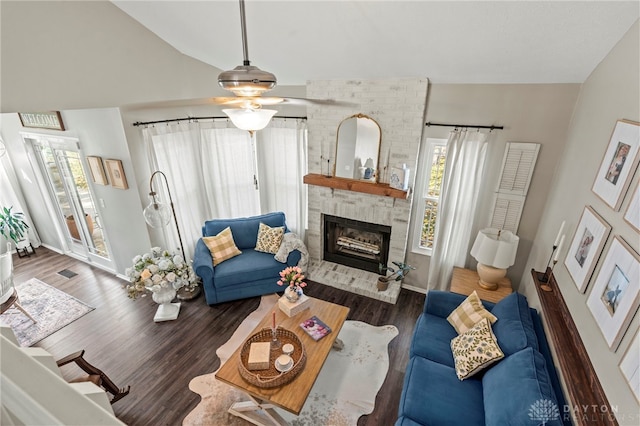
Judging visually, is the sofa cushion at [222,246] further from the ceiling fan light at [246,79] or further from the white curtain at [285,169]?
the ceiling fan light at [246,79]

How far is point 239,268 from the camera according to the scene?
4098 mm

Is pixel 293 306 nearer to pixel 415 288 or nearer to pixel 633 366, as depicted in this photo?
pixel 415 288

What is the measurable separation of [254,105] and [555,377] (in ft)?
9.27

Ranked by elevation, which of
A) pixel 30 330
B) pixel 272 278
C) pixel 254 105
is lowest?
pixel 30 330

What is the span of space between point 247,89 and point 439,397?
2.59 m

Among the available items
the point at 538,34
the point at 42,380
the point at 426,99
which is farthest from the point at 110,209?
the point at 538,34

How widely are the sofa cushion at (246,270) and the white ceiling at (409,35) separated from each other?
254 centimetres

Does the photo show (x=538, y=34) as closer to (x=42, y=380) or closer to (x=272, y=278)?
(x=42, y=380)

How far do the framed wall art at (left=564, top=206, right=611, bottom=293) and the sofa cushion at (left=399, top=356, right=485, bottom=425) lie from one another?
114 centimetres

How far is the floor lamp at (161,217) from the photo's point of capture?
357 cm

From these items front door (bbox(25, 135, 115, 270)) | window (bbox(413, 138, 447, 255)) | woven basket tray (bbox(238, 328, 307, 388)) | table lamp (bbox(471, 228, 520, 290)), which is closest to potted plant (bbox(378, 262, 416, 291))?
window (bbox(413, 138, 447, 255))

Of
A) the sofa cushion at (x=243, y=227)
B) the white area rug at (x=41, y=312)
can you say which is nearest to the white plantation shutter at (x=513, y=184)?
the sofa cushion at (x=243, y=227)

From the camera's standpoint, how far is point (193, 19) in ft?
9.90

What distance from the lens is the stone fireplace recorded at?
3723 mm
